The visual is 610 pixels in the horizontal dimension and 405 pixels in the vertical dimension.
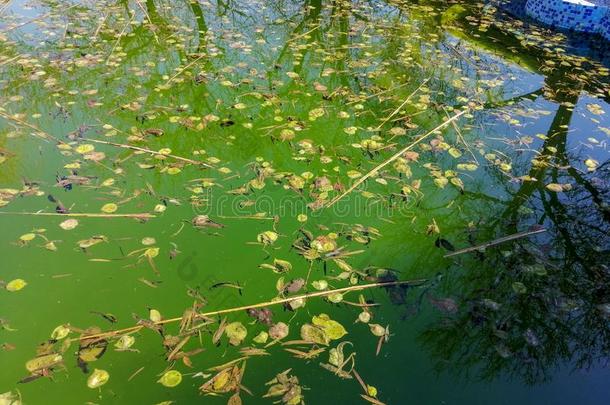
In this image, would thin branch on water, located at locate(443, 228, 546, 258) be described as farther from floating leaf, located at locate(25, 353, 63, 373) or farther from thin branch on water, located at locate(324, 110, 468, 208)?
floating leaf, located at locate(25, 353, 63, 373)

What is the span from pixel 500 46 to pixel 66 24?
4784 millimetres

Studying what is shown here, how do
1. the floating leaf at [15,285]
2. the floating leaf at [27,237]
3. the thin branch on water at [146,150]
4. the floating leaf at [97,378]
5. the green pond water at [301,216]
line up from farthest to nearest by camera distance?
1. the thin branch on water at [146,150]
2. the floating leaf at [27,237]
3. the floating leaf at [15,285]
4. the green pond water at [301,216]
5. the floating leaf at [97,378]

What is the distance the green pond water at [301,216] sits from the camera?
5.36 feet

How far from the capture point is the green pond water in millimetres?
1634

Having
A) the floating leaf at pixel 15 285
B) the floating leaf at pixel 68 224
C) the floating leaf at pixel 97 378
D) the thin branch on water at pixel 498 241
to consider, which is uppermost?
the floating leaf at pixel 68 224

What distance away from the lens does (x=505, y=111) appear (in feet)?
11.3

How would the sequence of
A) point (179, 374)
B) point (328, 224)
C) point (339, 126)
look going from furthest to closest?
point (339, 126) → point (328, 224) → point (179, 374)

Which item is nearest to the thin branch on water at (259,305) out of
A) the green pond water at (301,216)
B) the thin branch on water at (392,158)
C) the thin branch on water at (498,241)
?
the green pond water at (301,216)

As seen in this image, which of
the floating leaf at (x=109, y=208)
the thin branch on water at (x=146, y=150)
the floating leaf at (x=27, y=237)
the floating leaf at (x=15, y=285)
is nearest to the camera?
the floating leaf at (x=15, y=285)

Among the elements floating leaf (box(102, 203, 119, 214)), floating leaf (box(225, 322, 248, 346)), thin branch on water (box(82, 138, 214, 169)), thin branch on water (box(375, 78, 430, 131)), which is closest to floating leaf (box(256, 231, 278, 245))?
floating leaf (box(225, 322, 248, 346))

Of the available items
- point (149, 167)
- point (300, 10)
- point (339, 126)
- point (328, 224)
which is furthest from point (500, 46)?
point (149, 167)

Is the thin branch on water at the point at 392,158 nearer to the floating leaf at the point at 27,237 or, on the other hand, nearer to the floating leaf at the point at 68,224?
the floating leaf at the point at 68,224

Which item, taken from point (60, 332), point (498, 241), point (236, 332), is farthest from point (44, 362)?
point (498, 241)

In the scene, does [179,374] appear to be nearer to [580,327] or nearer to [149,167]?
[149,167]
